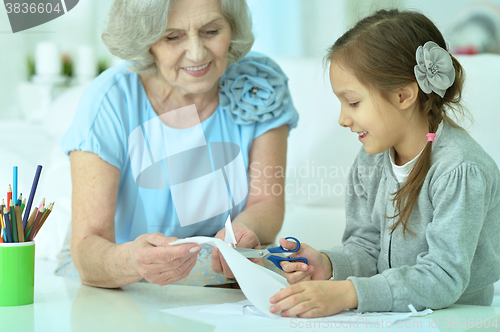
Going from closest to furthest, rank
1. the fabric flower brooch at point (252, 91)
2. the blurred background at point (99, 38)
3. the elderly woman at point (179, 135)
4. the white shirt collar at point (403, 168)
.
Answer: the white shirt collar at point (403, 168)
the elderly woman at point (179, 135)
the fabric flower brooch at point (252, 91)
the blurred background at point (99, 38)

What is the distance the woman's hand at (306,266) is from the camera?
32.4 inches

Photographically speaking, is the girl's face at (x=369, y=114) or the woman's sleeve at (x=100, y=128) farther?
the woman's sleeve at (x=100, y=128)

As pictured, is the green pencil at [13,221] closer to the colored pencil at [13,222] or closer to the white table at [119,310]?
the colored pencil at [13,222]

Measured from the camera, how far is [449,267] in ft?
2.41

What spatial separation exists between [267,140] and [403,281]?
2.07 ft

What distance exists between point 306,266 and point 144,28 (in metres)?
0.66

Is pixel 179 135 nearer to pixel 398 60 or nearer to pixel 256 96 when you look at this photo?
pixel 256 96

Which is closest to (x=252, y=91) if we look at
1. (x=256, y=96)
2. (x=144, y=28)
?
(x=256, y=96)

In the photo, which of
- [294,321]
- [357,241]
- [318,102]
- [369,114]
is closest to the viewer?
[294,321]

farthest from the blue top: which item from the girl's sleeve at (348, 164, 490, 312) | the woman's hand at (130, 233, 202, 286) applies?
the girl's sleeve at (348, 164, 490, 312)

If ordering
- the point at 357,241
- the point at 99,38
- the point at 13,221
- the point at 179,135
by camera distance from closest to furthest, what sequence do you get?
the point at 13,221 → the point at 357,241 → the point at 179,135 → the point at 99,38

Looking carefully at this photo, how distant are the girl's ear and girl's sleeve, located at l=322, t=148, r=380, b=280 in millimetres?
189

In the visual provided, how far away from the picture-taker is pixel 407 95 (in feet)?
2.91

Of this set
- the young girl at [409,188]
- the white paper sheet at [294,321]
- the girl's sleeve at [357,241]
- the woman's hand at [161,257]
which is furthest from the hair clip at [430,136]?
the woman's hand at [161,257]
